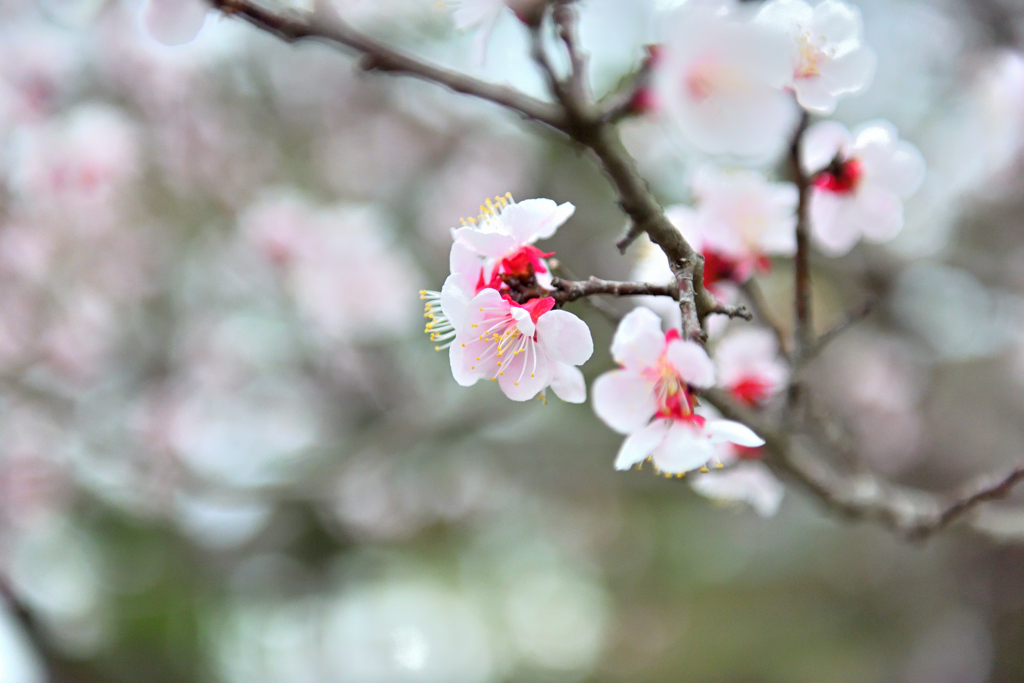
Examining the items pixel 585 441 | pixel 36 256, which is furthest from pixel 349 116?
pixel 585 441

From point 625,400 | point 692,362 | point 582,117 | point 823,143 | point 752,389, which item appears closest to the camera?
point 582,117

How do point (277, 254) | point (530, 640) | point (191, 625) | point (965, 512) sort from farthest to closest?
point (530, 640) < point (191, 625) < point (277, 254) < point (965, 512)

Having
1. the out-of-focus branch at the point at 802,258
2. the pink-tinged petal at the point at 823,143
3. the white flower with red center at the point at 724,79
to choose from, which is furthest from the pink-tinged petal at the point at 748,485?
the white flower with red center at the point at 724,79

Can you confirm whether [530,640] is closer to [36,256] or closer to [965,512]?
[36,256]

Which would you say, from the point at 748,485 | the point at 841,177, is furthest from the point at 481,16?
the point at 748,485

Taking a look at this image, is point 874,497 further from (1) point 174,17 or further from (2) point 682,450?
(1) point 174,17

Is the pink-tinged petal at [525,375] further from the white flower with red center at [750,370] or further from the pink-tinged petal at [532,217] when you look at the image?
the white flower with red center at [750,370]

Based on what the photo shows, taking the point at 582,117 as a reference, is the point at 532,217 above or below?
below

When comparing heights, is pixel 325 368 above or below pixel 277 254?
below
